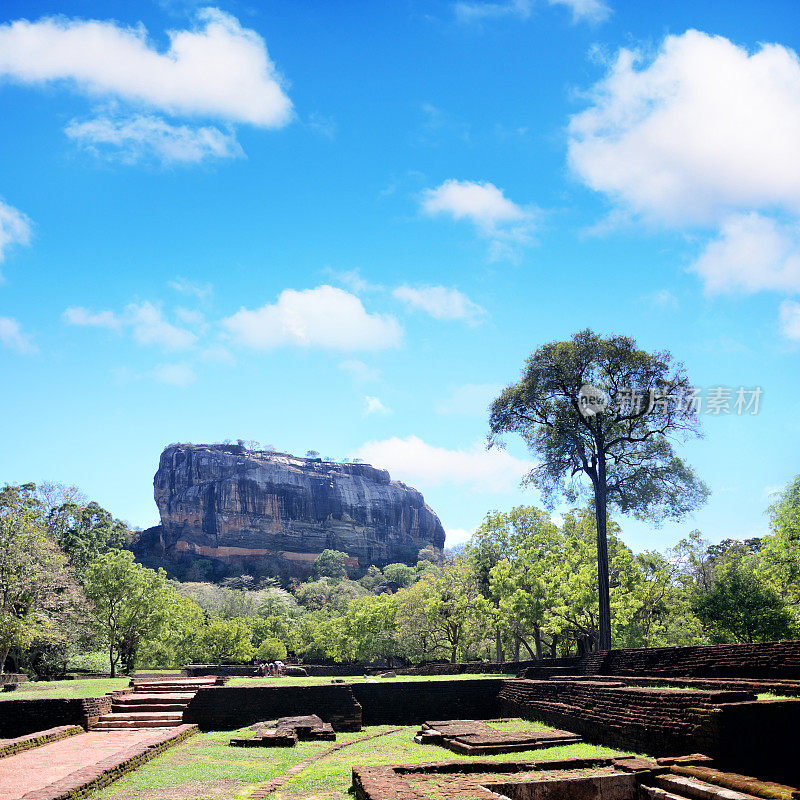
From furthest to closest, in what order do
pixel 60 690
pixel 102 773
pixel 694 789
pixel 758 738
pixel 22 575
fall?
pixel 22 575
pixel 60 690
pixel 102 773
pixel 758 738
pixel 694 789

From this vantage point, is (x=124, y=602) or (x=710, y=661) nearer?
(x=710, y=661)

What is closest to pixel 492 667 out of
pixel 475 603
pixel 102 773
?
pixel 475 603

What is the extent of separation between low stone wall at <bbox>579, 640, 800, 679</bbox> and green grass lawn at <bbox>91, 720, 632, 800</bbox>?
132 inches

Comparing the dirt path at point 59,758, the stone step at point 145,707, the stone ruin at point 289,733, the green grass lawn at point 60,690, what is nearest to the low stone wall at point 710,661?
the stone ruin at point 289,733

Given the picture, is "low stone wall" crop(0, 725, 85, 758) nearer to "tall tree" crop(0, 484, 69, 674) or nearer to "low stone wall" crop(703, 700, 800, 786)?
"tall tree" crop(0, 484, 69, 674)

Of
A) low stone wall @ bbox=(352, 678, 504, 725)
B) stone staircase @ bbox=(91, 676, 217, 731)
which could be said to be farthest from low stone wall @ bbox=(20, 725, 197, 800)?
low stone wall @ bbox=(352, 678, 504, 725)

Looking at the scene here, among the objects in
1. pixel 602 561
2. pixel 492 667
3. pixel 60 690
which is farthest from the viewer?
pixel 492 667

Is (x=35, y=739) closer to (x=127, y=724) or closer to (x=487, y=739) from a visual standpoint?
(x=127, y=724)

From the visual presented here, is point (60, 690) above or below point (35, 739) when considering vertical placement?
below


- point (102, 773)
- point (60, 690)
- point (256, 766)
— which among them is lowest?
point (60, 690)

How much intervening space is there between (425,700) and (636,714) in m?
8.45

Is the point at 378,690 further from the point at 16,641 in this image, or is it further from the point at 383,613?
the point at 383,613

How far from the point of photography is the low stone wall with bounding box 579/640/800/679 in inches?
428

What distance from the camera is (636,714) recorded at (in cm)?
994
